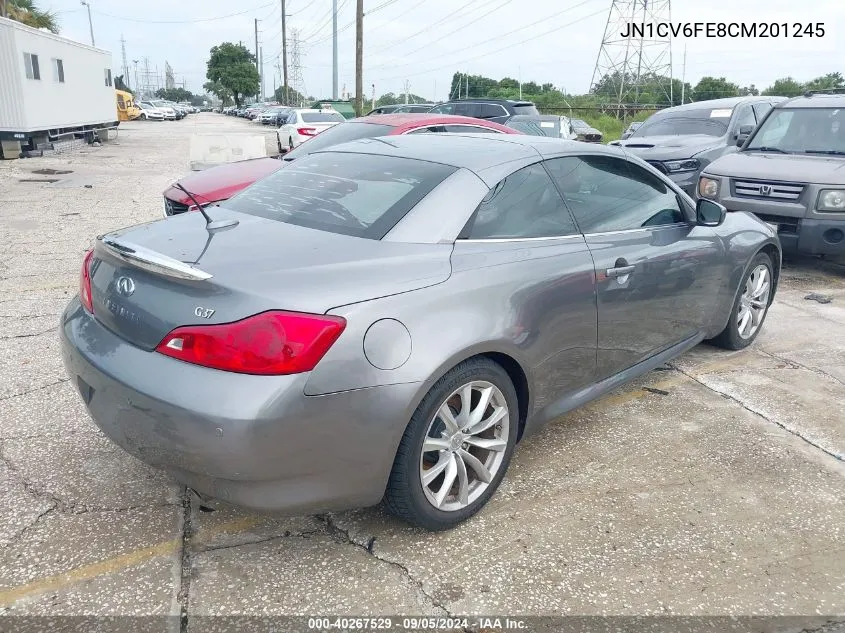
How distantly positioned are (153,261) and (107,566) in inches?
44.9

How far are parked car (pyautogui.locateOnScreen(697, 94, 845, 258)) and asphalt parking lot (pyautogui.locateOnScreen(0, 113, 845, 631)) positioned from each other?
310 cm

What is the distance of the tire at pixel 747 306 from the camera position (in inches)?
188

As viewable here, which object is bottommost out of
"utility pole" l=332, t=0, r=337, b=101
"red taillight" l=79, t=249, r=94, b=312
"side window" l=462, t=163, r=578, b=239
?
"red taillight" l=79, t=249, r=94, b=312

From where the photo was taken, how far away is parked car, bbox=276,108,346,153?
1645 cm

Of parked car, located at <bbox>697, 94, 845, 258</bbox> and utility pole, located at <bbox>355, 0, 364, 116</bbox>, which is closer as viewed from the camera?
parked car, located at <bbox>697, 94, 845, 258</bbox>

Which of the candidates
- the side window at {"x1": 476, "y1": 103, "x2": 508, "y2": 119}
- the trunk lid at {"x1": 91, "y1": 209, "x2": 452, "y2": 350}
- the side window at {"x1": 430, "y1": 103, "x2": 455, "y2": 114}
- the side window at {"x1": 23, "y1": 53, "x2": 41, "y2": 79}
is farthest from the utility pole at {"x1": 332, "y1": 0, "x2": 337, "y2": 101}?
the trunk lid at {"x1": 91, "y1": 209, "x2": 452, "y2": 350}

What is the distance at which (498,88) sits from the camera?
179ft

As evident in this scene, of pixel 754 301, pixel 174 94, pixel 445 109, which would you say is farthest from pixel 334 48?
pixel 174 94

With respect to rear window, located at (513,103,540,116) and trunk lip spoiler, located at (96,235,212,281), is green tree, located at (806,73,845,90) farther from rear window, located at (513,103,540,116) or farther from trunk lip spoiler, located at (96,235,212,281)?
trunk lip spoiler, located at (96,235,212,281)

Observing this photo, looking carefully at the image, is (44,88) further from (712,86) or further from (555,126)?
(712,86)

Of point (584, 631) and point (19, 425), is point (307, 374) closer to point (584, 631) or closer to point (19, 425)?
point (584, 631)

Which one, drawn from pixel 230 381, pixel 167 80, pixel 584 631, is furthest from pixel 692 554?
pixel 167 80

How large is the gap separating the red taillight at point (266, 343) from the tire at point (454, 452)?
19.1 inches

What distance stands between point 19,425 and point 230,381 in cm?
203
